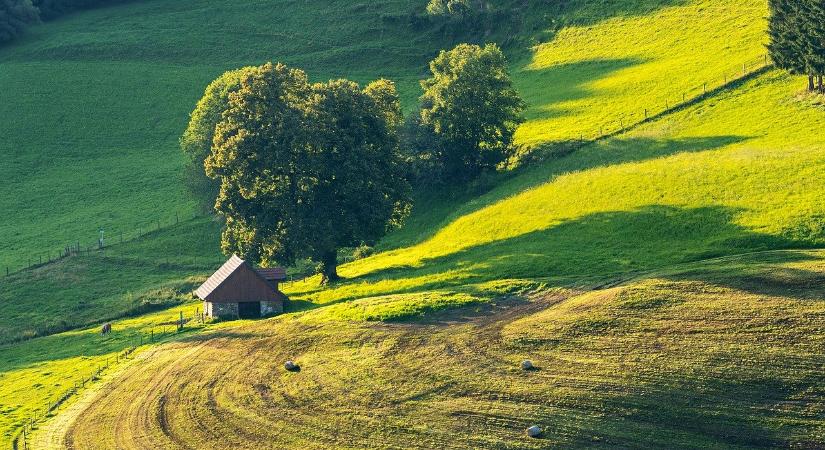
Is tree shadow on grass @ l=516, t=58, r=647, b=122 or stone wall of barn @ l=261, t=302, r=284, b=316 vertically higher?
tree shadow on grass @ l=516, t=58, r=647, b=122

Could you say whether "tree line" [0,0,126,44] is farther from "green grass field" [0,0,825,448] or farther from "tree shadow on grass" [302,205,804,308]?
"tree shadow on grass" [302,205,804,308]

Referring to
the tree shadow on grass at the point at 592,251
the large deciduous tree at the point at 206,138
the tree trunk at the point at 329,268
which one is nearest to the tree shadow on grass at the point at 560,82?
the large deciduous tree at the point at 206,138

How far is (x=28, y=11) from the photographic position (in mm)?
183375

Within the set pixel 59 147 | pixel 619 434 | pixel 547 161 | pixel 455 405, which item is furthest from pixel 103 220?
pixel 619 434

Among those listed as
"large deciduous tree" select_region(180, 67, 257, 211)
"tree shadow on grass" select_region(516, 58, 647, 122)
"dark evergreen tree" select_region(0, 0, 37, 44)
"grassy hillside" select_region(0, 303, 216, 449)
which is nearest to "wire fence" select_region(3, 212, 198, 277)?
"large deciduous tree" select_region(180, 67, 257, 211)

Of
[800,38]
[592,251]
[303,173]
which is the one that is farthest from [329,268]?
[800,38]

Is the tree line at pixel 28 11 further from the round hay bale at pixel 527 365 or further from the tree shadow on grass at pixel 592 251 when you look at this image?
the round hay bale at pixel 527 365

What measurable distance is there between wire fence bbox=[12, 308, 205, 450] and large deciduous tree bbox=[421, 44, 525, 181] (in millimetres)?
32116

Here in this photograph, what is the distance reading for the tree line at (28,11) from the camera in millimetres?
179500

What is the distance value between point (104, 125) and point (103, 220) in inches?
1213

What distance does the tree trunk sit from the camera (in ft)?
315

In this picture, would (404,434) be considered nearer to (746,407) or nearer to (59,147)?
(746,407)

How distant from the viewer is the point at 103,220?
12938cm

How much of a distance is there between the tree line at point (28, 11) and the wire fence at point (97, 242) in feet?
220
